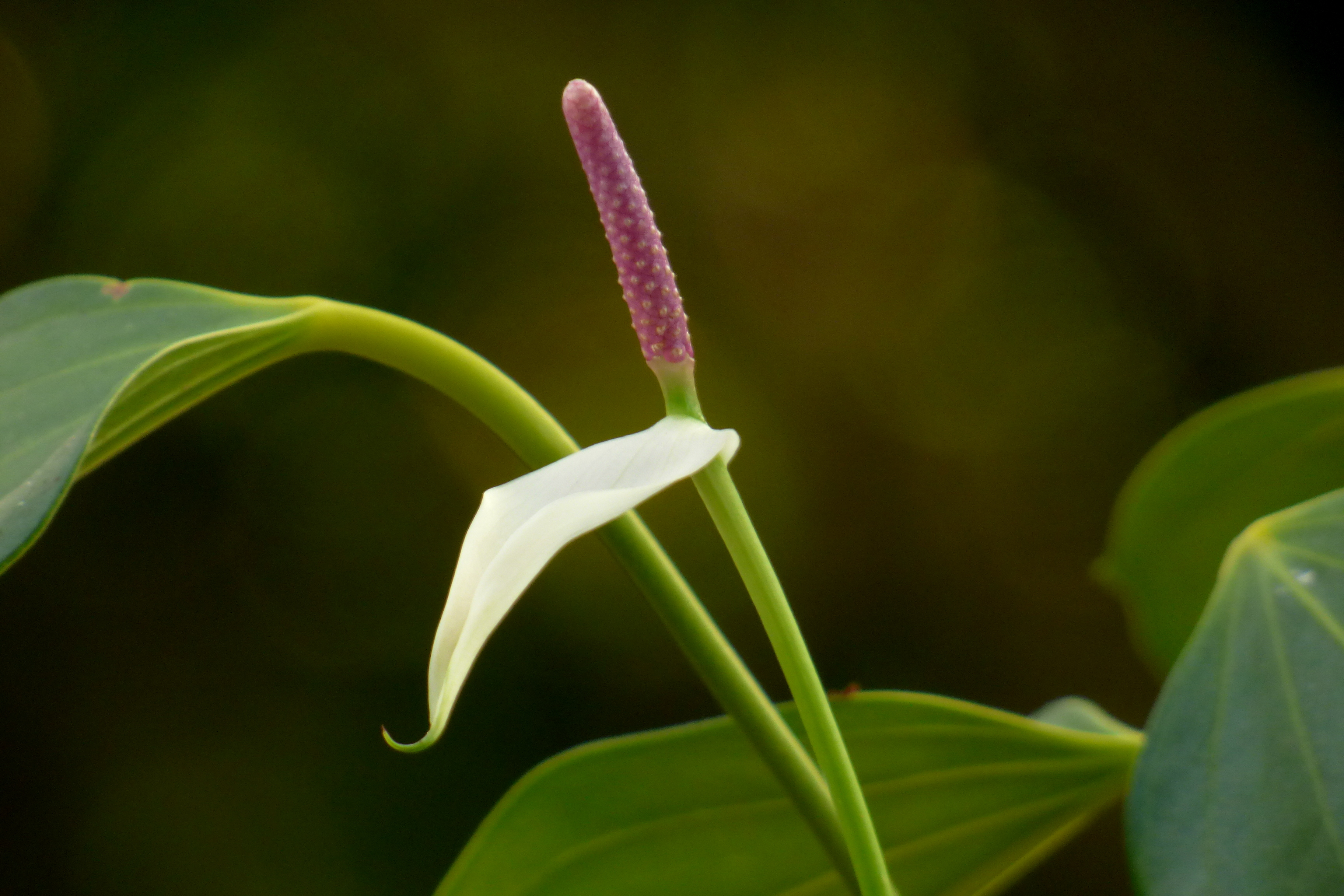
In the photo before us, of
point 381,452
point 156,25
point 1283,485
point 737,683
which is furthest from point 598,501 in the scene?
point 156,25

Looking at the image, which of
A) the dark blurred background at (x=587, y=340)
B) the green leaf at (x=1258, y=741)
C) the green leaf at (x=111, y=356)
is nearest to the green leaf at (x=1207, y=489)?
the green leaf at (x=1258, y=741)

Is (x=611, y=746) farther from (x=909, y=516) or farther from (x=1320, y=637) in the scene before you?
(x=909, y=516)

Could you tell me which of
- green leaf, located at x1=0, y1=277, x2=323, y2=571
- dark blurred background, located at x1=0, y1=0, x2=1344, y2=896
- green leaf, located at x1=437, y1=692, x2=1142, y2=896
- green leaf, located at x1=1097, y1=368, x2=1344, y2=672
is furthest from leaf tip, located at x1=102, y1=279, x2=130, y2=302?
dark blurred background, located at x1=0, y1=0, x2=1344, y2=896

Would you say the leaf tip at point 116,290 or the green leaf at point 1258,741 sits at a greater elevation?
the leaf tip at point 116,290

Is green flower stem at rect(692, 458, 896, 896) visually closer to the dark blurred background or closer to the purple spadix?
the purple spadix

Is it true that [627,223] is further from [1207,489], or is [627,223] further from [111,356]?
[1207,489]

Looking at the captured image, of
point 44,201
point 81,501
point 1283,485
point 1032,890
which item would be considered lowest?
point 1032,890

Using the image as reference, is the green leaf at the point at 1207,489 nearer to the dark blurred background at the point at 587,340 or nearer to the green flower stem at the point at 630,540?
the green flower stem at the point at 630,540
